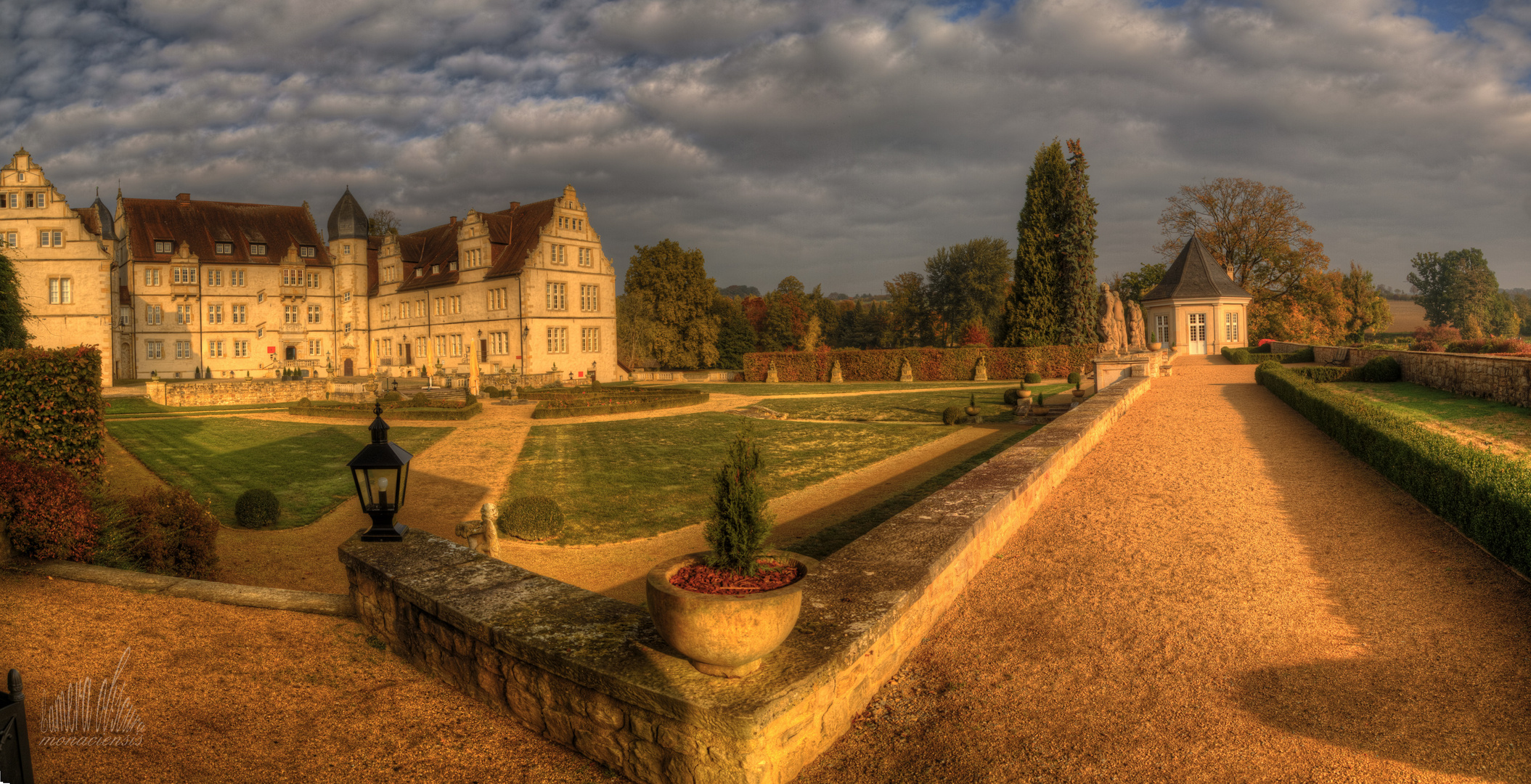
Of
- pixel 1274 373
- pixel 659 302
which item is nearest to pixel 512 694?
pixel 1274 373

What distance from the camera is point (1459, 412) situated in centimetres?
1587

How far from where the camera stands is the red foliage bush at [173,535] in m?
7.48

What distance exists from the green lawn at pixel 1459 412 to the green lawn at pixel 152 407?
117ft

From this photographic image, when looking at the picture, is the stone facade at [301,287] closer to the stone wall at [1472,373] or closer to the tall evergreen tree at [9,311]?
the tall evergreen tree at [9,311]

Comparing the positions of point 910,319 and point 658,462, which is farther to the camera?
point 910,319

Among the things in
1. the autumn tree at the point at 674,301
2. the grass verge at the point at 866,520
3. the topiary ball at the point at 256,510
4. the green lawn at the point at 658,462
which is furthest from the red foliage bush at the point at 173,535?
the autumn tree at the point at 674,301

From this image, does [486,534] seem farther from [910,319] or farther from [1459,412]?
[910,319]

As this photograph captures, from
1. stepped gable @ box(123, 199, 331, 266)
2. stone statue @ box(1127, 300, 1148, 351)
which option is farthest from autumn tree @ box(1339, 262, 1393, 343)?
stepped gable @ box(123, 199, 331, 266)

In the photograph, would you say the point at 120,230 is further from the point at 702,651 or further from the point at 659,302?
the point at 702,651

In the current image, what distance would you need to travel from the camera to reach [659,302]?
2400 inches

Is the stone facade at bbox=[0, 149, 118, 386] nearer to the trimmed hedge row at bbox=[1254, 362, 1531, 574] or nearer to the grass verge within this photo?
the grass verge

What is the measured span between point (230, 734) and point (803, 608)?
3.10 meters

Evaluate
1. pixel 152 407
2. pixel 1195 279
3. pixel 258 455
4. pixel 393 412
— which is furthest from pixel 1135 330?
pixel 152 407

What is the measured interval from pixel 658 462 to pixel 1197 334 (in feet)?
148
